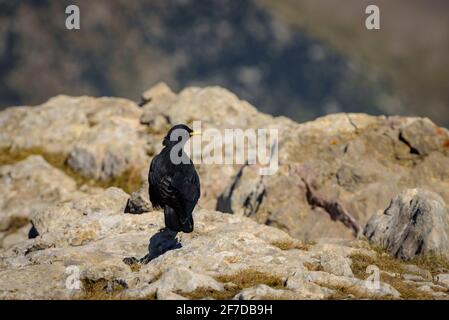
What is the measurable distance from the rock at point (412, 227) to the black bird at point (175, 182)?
8.90 meters

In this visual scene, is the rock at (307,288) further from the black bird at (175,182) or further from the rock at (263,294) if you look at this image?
the black bird at (175,182)

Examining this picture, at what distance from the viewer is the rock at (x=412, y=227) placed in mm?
21891

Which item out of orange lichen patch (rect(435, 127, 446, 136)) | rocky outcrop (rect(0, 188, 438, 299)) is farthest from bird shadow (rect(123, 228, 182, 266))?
orange lichen patch (rect(435, 127, 446, 136))

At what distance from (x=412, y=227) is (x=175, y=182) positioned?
1023cm

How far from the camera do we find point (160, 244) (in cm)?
2062

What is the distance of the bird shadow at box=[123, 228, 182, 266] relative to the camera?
19.7m

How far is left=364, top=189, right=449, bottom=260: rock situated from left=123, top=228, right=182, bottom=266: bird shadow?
8.43 metres

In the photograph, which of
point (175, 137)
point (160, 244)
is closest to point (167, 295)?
point (175, 137)

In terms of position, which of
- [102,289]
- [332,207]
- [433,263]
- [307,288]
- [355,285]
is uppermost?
[307,288]

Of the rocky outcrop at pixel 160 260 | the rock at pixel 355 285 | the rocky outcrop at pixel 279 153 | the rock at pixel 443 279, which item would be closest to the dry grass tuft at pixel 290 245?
the rocky outcrop at pixel 160 260

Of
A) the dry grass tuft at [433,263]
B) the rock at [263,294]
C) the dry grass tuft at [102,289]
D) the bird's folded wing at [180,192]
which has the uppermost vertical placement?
the bird's folded wing at [180,192]

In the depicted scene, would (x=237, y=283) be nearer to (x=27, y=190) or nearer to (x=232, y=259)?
(x=232, y=259)

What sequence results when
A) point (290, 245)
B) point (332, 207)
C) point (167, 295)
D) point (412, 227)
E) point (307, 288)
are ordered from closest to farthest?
point (167, 295) < point (307, 288) < point (290, 245) < point (412, 227) < point (332, 207)
